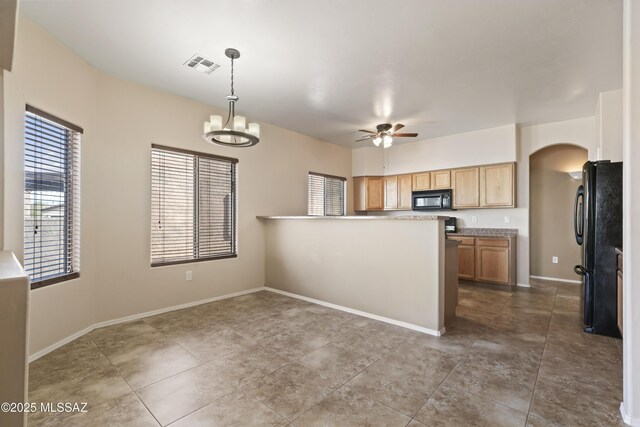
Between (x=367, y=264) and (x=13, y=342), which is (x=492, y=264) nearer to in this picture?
(x=367, y=264)

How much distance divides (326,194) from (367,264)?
113 inches

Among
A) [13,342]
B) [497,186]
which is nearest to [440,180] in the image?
[497,186]

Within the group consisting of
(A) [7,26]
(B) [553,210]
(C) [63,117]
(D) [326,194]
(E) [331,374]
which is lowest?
(E) [331,374]

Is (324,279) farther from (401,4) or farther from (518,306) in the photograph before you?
(401,4)

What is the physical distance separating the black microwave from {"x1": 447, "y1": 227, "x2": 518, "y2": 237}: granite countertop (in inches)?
21.4

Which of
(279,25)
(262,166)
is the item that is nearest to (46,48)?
(279,25)

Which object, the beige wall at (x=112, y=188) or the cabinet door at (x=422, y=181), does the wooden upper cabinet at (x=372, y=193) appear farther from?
the beige wall at (x=112, y=188)

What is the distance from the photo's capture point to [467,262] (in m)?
5.34

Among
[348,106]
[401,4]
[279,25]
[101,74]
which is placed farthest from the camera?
[348,106]

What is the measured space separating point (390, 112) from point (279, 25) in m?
2.46

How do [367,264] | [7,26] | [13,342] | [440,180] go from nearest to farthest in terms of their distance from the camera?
[13,342] → [7,26] → [367,264] → [440,180]

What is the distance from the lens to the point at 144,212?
361 centimetres

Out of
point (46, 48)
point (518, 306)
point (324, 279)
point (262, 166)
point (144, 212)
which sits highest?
point (46, 48)

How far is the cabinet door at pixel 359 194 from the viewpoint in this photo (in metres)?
6.76
